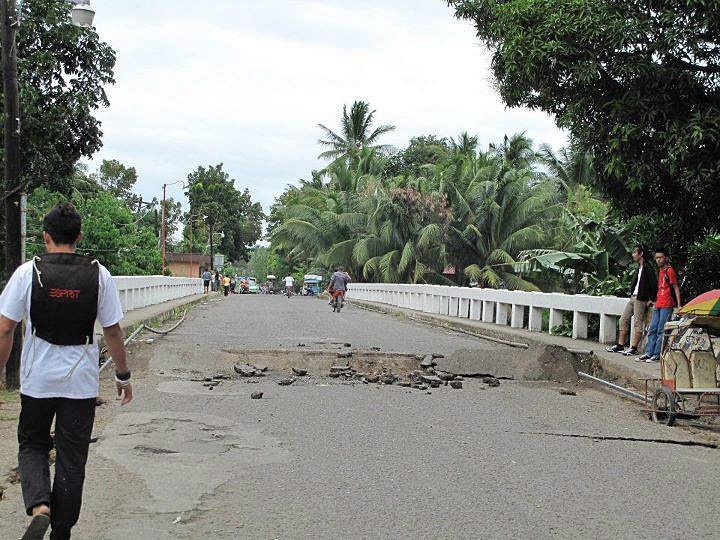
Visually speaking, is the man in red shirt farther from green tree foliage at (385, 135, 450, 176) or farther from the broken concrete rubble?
green tree foliage at (385, 135, 450, 176)

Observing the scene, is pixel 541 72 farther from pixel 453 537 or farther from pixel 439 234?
pixel 439 234

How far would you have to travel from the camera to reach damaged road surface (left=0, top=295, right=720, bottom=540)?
5.17 meters

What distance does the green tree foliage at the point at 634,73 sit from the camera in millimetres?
11703

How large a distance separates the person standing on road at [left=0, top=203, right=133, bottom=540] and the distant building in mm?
86456

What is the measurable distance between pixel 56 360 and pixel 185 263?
89.7m

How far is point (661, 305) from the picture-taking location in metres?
12.8

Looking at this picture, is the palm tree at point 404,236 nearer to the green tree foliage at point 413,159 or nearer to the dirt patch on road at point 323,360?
the green tree foliage at point 413,159

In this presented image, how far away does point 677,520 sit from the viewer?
A: 5.34 metres

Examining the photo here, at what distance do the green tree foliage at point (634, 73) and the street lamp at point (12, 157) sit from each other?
21.9 feet

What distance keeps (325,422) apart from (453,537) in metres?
3.64

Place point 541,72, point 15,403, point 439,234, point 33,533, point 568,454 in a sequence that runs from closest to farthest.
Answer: point 33,533 → point 568,454 → point 15,403 → point 541,72 → point 439,234

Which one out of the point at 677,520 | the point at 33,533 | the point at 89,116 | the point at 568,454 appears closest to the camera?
the point at 33,533

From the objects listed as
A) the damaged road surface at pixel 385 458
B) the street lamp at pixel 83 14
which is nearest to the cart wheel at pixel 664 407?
the damaged road surface at pixel 385 458

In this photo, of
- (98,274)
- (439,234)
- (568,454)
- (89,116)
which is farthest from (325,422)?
(439,234)
